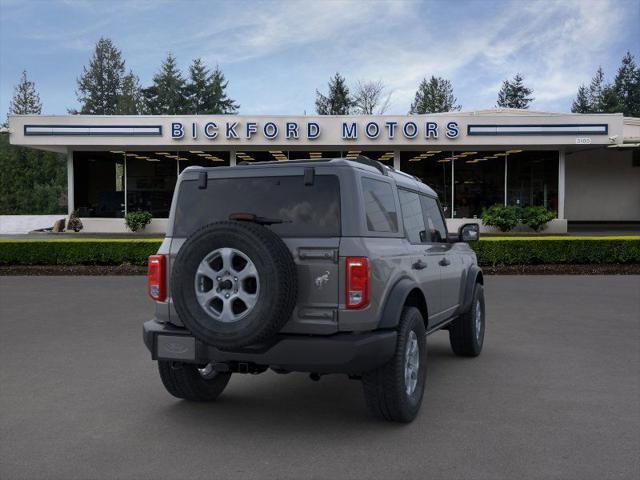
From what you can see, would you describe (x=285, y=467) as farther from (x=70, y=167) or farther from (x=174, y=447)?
(x=70, y=167)

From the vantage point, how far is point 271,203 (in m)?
4.78

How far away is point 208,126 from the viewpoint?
2769 centimetres

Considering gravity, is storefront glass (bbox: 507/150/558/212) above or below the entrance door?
above

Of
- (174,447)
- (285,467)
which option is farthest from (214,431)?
(285,467)

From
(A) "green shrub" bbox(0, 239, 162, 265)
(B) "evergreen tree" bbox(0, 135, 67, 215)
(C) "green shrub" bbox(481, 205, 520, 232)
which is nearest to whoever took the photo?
(A) "green shrub" bbox(0, 239, 162, 265)

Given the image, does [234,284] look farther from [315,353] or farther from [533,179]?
[533,179]

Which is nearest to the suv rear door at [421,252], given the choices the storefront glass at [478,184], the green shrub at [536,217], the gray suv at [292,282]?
the gray suv at [292,282]

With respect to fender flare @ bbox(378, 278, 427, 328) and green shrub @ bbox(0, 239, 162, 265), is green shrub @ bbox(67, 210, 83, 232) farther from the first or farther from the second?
fender flare @ bbox(378, 278, 427, 328)

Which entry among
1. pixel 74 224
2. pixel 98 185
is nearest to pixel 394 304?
pixel 74 224

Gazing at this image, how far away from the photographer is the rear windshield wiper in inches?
178

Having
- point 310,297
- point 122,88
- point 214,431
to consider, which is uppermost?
point 122,88

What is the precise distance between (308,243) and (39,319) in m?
6.73

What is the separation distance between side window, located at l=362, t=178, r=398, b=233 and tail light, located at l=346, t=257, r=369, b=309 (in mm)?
388

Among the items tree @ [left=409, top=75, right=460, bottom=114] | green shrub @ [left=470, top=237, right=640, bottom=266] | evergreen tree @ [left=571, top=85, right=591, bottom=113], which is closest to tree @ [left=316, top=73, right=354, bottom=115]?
tree @ [left=409, top=75, right=460, bottom=114]
